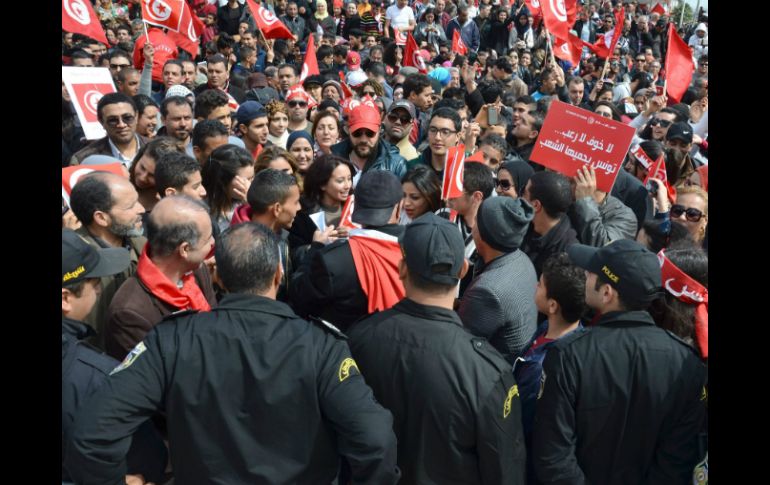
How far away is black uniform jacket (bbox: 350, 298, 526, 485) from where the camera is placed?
9.23 feet

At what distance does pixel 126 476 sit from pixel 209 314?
67 centimetres

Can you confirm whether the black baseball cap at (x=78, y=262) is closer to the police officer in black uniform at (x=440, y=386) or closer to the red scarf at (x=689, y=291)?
the police officer in black uniform at (x=440, y=386)

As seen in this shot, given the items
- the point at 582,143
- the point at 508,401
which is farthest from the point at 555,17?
the point at 508,401

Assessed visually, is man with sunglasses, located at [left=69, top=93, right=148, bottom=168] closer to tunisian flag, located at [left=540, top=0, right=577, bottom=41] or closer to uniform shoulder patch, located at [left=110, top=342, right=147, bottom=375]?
uniform shoulder patch, located at [left=110, top=342, right=147, bottom=375]

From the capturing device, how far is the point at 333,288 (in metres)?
3.80

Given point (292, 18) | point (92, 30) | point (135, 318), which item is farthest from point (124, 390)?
point (292, 18)

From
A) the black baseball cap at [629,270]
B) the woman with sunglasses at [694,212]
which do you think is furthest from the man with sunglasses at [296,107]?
the black baseball cap at [629,270]

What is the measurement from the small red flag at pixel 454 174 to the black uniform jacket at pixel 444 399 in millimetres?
2189

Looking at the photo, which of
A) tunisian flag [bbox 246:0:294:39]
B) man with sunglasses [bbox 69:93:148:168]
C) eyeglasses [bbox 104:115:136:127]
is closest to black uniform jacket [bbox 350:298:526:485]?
man with sunglasses [bbox 69:93:148:168]

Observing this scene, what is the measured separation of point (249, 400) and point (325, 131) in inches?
197

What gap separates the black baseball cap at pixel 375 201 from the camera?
13.3 ft

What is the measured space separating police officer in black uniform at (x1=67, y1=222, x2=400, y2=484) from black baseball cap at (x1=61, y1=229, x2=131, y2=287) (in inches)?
19.2

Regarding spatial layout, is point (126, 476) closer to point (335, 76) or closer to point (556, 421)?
point (556, 421)

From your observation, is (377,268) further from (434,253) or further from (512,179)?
(512,179)
